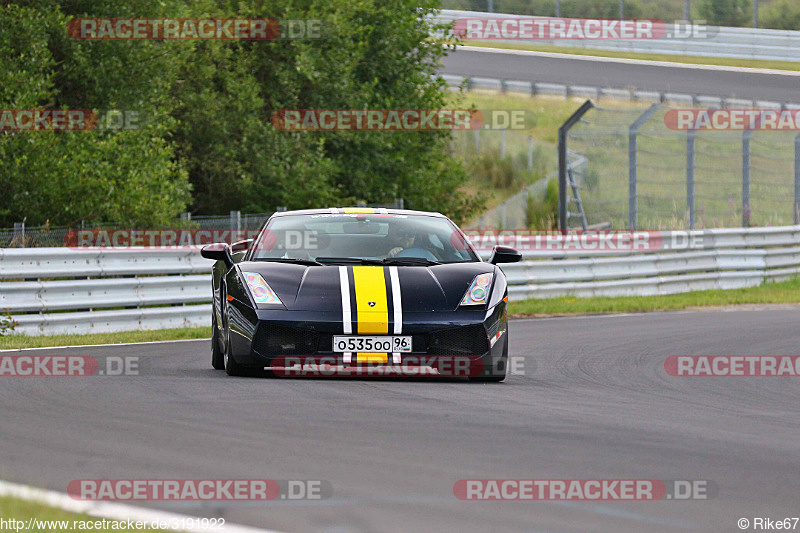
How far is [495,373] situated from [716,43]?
33.7 metres

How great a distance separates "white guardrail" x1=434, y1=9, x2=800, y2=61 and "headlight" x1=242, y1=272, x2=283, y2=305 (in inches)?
1155

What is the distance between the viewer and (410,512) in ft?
15.5

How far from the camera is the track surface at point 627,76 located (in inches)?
1442

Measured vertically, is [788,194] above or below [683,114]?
below

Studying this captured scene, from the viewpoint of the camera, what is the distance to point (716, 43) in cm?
4050

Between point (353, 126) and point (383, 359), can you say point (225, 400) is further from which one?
point (353, 126)

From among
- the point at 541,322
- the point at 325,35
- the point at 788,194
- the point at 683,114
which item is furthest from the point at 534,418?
the point at 683,114

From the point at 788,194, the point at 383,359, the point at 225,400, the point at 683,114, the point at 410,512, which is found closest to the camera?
the point at 410,512

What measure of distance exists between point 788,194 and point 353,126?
10.7 m
